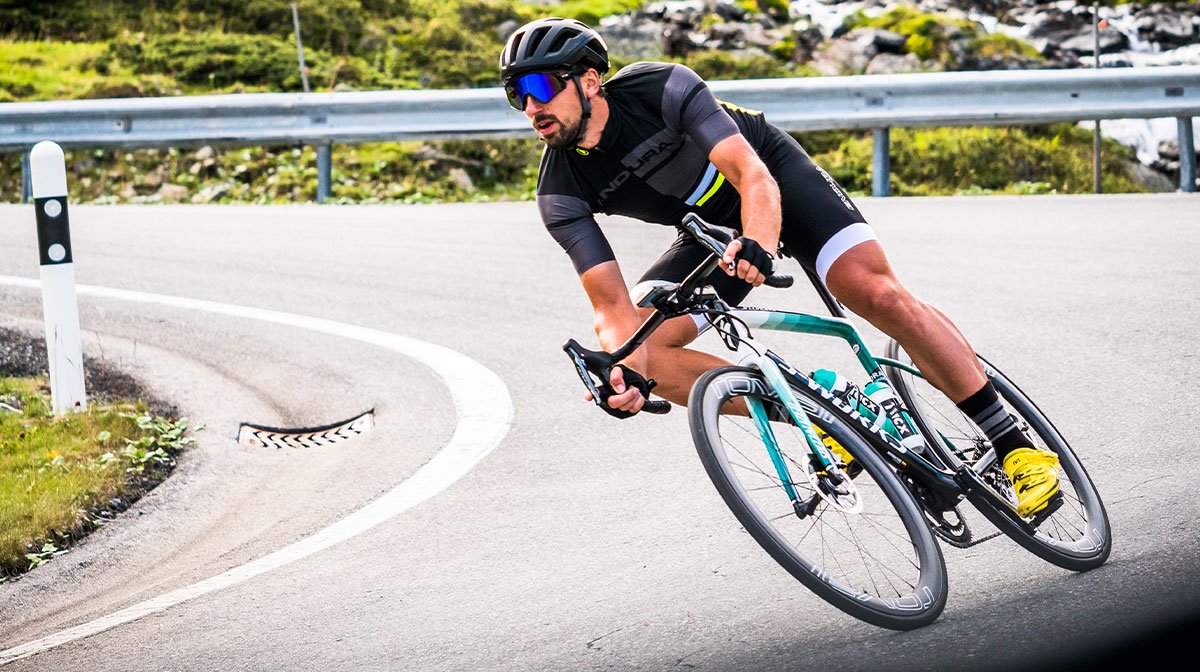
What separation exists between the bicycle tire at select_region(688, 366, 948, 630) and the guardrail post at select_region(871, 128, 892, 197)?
7680 mm

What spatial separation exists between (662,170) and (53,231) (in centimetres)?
329

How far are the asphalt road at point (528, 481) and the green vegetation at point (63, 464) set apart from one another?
14 centimetres

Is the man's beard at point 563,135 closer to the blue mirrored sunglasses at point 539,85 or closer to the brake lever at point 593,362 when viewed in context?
the blue mirrored sunglasses at point 539,85

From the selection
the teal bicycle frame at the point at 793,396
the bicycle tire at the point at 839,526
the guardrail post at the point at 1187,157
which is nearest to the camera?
the bicycle tire at the point at 839,526

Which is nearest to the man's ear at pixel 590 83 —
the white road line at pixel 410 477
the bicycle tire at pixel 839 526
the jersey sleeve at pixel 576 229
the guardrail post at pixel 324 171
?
the jersey sleeve at pixel 576 229

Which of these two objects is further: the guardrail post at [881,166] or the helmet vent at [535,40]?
the guardrail post at [881,166]

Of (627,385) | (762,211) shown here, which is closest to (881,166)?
(762,211)

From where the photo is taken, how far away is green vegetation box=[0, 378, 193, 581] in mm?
4930

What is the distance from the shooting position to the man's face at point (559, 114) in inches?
163

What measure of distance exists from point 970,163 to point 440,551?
1488cm

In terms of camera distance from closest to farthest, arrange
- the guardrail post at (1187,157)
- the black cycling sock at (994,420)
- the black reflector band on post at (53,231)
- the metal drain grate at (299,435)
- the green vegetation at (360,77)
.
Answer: the black cycling sock at (994,420)
the metal drain grate at (299,435)
the black reflector band on post at (53,231)
the guardrail post at (1187,157)
the green vegetation at (360,77)

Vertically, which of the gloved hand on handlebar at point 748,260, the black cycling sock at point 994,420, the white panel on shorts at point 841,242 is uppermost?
the gloved hand on handlebar at point 748,260

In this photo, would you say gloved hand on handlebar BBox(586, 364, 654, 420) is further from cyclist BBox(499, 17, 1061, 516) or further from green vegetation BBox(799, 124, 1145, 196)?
green vegetation BBox(799, 124, 1145, 196)

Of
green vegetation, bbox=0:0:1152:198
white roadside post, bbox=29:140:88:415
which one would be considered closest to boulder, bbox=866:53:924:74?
green vegetation, bbox=0:0:1152:198
